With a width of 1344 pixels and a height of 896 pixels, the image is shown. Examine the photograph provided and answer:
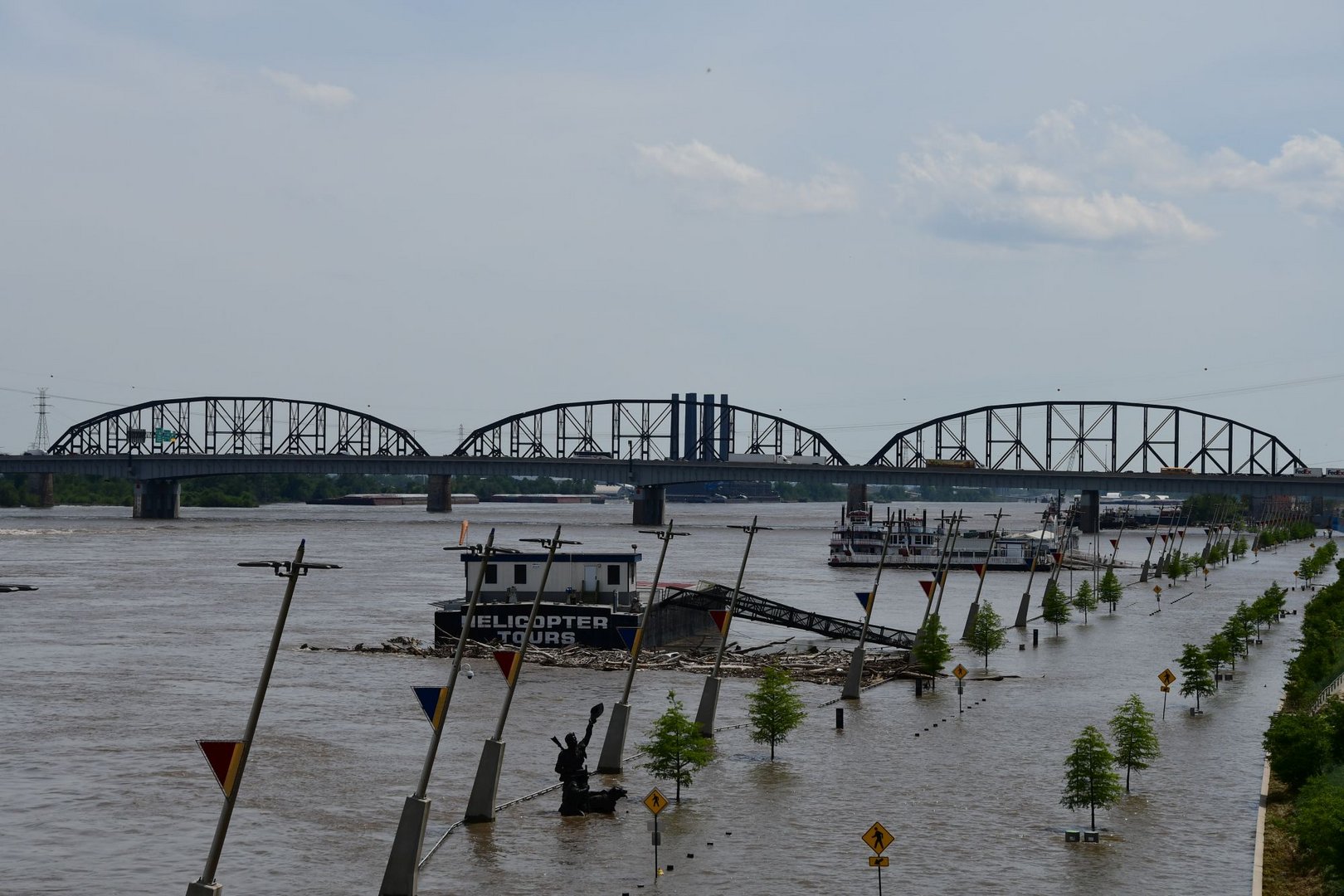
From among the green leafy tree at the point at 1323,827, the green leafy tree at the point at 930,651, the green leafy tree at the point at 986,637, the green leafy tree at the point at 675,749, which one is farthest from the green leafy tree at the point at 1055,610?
the green leafy tree at the point at 1323,827

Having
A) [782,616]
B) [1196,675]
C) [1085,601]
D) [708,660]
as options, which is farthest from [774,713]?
[1085,601]

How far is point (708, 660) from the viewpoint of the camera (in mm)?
70812

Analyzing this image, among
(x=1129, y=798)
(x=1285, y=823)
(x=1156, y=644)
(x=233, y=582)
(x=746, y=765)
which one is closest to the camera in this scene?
(x=1285, y=823)

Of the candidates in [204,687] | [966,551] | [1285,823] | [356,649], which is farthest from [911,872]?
[966,551]

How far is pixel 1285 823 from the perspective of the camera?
37312 millimetres

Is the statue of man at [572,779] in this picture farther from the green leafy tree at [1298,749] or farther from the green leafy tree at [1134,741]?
the green leafy tree at [1298,749]

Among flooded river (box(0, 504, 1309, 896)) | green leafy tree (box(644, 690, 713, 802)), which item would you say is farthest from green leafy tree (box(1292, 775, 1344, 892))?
green leafy tree (box(644, 690, 713, 802))

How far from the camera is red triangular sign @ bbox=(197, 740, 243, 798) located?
78.5ft

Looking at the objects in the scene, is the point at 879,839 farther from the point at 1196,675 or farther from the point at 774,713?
the point at 1196,675

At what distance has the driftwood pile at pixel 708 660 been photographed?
65.1 metres

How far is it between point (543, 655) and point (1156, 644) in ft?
112

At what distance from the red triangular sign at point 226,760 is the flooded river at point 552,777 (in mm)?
8790

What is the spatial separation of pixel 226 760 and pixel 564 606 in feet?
154

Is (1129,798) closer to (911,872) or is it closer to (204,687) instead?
(911,872)
